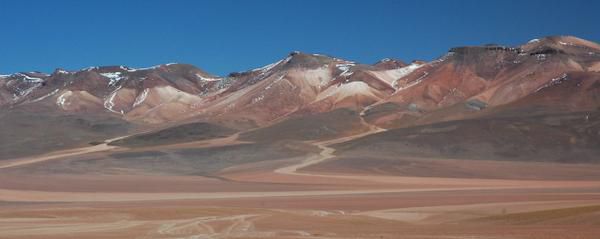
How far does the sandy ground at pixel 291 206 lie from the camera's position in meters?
36.4

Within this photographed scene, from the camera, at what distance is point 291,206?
56219 millimetres

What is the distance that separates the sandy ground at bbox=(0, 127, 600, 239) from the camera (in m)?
36.4

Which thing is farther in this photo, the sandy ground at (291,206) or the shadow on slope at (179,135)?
the shadow on slope at (179,135)

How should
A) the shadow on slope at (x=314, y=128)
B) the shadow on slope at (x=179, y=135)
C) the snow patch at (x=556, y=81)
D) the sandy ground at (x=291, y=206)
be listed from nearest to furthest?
the sandy ground at (x=291, y=206) < the shadow on slope at (x=314, y=128) < the shadow on slope at (x=179, y=135) < the snow patch at (x=556, y=81)

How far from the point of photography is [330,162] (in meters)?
109

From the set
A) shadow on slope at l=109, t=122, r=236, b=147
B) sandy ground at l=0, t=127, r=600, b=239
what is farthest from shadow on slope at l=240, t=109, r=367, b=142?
sandy ground at l=0, t=127, r=600, b=239

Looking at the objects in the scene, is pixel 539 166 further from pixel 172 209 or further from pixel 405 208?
pixel 172 209

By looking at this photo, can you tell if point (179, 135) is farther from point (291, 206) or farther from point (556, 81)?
point (291, 206)

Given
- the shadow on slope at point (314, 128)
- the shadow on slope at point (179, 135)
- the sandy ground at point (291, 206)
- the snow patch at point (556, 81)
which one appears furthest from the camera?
the snow patch at point (556, 81)

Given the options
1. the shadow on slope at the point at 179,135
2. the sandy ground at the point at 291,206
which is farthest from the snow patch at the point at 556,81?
the sandy ground at the point at 291,206

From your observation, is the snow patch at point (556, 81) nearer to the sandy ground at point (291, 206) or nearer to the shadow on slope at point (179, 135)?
the shadow on slope at point (179, 135)

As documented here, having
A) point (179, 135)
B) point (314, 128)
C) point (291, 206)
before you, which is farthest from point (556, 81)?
point (291, 206)

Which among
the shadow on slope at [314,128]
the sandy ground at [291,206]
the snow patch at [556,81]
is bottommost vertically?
the sandy ground at [291,206]

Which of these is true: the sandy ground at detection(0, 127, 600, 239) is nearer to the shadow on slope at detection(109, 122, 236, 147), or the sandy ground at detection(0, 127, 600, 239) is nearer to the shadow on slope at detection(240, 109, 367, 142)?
the shadow on slope at detection(240, 109, 367, 142)
